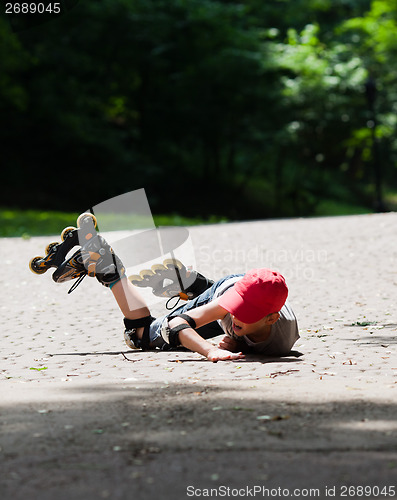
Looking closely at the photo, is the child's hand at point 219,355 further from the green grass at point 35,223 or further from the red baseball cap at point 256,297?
the green grass at point 35,223

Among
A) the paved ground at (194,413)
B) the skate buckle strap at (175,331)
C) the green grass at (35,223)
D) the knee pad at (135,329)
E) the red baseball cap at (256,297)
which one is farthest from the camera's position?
the green grass at (35,223)

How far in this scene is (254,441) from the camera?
132 inches

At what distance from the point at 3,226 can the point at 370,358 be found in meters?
17.3

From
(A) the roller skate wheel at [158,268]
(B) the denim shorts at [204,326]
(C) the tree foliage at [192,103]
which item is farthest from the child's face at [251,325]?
(C) the tree foliage at [192,103]

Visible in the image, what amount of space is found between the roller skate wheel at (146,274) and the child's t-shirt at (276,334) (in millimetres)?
718

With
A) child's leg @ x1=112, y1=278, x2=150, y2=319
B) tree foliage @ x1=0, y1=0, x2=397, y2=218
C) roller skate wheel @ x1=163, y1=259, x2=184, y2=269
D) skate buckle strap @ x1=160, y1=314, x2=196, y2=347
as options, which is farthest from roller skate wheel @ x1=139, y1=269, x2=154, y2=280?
tree foliage @ x1=0, y1=0, x2=397, y2=218

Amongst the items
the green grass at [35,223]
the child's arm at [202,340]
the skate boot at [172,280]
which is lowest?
the green grass at [35,223]

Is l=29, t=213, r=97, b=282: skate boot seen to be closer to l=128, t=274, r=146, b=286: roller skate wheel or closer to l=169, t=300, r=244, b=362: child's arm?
l=128, t=274, r=146, b=286: roller skate wheel

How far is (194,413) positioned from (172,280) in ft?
6.77

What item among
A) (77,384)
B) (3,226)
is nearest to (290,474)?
(77,384)

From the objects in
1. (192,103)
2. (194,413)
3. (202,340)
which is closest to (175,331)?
(202,340)

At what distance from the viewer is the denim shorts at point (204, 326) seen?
18.0ft

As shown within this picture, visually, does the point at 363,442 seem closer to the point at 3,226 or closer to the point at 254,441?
the point at 254,441

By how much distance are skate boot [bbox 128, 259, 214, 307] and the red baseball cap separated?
90 cm
